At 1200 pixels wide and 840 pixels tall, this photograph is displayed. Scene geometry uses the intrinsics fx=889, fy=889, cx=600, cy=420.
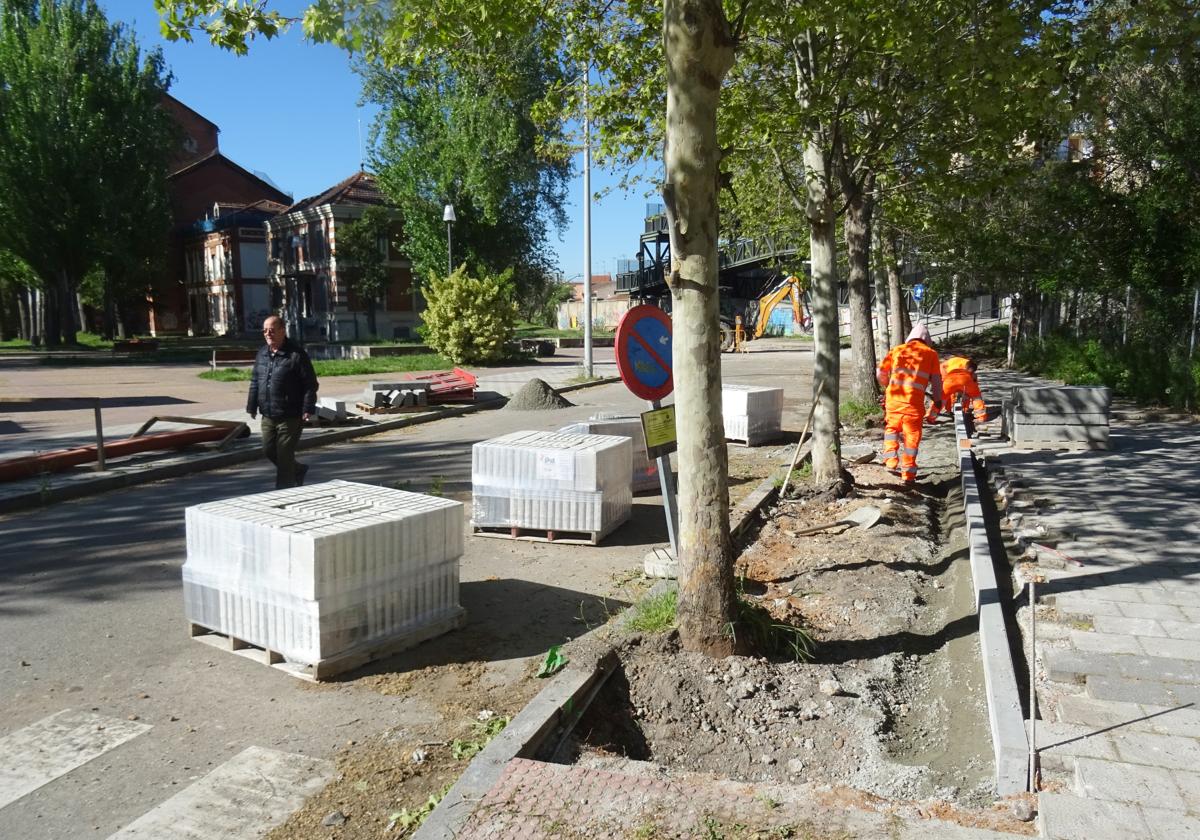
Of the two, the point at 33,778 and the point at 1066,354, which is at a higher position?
the point at 1066,354

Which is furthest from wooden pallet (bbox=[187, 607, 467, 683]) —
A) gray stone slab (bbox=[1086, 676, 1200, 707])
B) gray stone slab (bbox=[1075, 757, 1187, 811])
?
gray stone slab (bbox=[1086, 676, 1200, 707])

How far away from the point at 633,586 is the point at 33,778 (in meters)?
3.68

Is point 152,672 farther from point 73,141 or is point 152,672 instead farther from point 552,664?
point 73,141

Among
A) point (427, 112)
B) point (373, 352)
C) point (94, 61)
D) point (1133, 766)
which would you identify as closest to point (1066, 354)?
point (1133, 766)

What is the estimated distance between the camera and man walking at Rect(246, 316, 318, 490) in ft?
26.0

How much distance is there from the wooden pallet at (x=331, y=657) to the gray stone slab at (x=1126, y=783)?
3262 millimetres

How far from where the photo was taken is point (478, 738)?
3.95 metres

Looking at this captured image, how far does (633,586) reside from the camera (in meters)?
6.25

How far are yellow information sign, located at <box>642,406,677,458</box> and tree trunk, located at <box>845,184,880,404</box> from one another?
8.96 metres

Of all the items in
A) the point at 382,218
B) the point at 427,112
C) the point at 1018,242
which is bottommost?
the point at 1018,242

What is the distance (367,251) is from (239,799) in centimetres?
4283

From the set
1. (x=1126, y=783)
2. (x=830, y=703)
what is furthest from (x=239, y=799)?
(x=1126, y=783)

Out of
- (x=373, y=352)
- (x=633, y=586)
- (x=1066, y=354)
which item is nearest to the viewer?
(x=633, y=586)

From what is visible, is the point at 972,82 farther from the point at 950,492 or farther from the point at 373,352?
the point at 373,352
